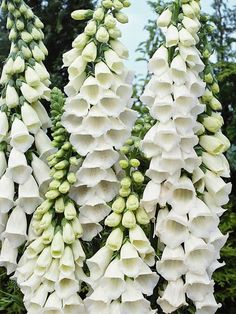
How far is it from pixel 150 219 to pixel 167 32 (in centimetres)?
53

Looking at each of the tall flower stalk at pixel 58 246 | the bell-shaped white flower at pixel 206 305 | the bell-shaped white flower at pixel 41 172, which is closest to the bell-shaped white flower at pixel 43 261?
the tall flower stalk at pixel 58 246

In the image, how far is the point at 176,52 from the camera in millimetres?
1942

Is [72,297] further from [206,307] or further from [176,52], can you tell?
[176,52]

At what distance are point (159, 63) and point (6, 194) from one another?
0.59m

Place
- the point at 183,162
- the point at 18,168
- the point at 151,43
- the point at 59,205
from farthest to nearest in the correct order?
the point at 151,43
the point at 18,168
the point at 59,205
the point at 183,162

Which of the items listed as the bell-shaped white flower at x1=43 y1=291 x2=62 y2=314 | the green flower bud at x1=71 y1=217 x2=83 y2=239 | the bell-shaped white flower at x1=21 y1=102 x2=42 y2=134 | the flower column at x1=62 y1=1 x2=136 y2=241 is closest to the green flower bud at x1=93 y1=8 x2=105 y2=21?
the flower column at x1=62 y1=1 x2=136 y2=241

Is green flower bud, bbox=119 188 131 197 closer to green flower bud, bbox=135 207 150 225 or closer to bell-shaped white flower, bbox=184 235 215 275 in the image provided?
green flower bud, bbox=135 207 150 225

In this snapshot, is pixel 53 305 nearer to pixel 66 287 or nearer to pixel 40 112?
pixel 66 287

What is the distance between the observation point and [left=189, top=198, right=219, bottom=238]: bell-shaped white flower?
194cm

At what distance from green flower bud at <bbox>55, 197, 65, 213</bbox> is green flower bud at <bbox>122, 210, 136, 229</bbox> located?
0.18 meters

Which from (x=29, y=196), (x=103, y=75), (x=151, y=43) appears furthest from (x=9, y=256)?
(x=151, y=43)

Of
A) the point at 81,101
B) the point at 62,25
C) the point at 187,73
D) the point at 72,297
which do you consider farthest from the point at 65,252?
the point at 62,25

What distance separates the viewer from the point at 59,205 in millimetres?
1988

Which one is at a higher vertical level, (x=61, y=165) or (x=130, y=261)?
(x=61, y=165)
